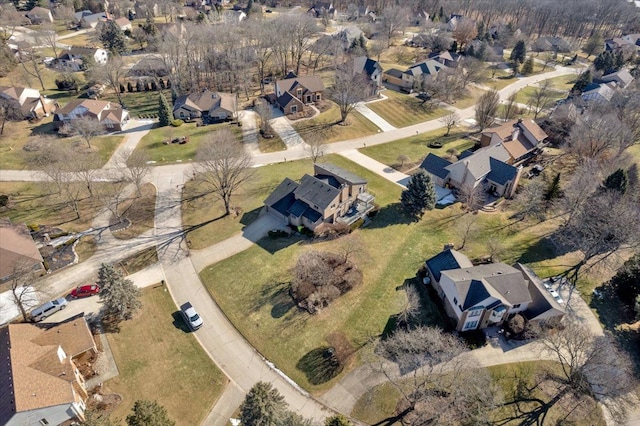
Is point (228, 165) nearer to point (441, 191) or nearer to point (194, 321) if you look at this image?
point (194, 321)

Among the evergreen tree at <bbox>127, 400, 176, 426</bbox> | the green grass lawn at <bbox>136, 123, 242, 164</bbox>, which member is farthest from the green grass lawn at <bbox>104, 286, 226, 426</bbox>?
the green grass lawn at <bbox>136, 123, 242, 164</bbox>

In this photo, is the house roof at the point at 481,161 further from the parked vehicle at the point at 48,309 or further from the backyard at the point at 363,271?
the parked vehicle at the point at 48,309

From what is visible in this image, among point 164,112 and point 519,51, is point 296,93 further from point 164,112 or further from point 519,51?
point 519,51

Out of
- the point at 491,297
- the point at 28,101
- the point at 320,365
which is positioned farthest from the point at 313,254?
the point at 28,101

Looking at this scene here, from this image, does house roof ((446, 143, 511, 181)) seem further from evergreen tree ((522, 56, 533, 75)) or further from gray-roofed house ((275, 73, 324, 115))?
evergreen tree ((522, 56, 533, 75))

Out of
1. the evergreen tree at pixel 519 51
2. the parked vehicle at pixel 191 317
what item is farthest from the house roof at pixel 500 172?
the evergreen tree at pixel 519 51

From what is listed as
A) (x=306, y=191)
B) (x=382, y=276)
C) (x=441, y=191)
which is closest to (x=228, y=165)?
(x=306, y=191)
